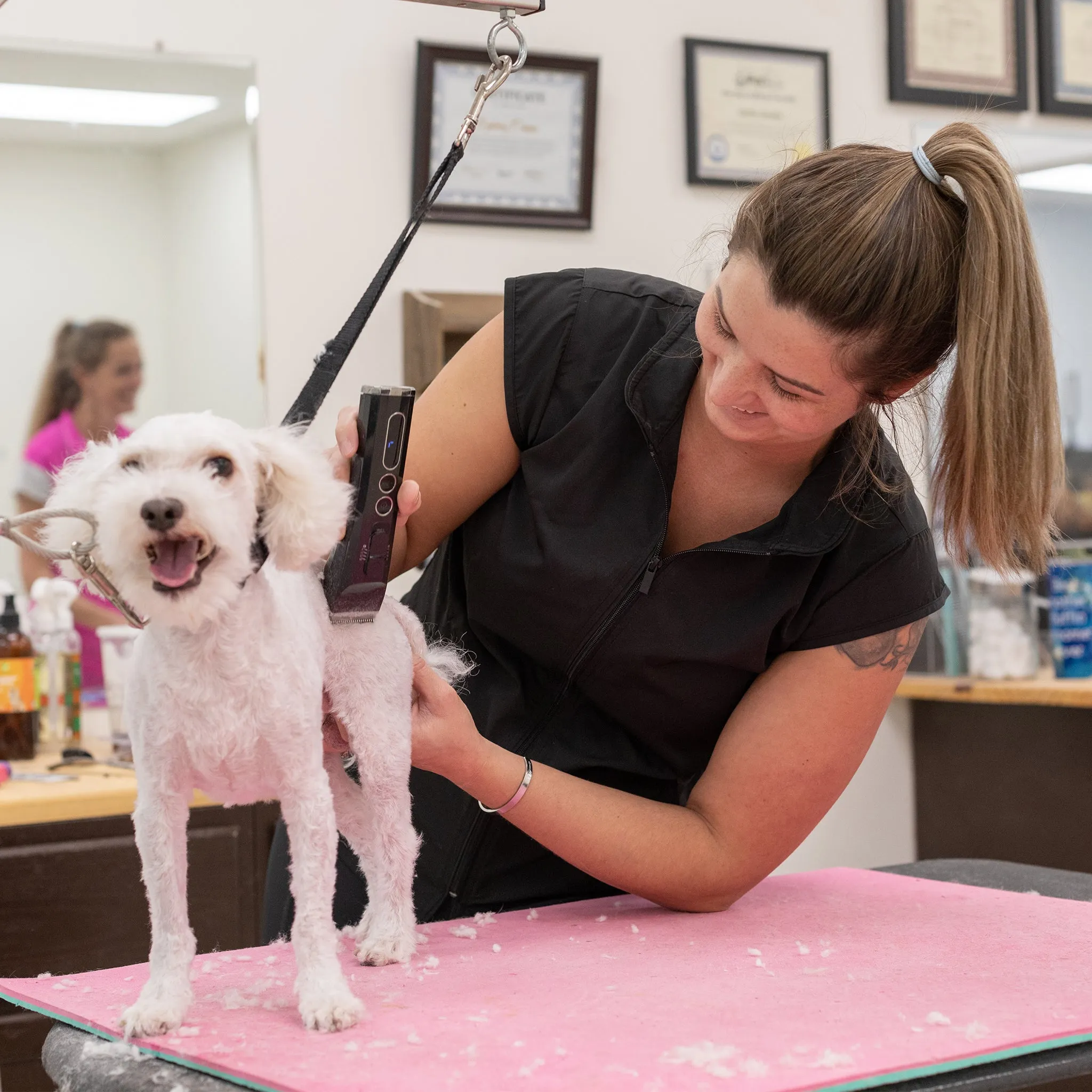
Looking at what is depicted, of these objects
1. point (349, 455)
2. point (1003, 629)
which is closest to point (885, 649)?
point (349, 455)

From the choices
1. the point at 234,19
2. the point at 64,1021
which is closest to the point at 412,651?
the point at 64,1021

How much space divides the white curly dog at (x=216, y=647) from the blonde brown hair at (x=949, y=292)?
45cm

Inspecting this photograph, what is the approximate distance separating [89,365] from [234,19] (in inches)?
24.8

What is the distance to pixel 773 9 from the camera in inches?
99.7

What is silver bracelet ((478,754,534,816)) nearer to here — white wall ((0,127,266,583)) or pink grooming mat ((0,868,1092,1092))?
pink grooming mat ((0,868,1092,1092))

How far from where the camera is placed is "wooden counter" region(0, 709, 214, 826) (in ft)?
5.40

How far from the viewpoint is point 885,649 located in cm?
116

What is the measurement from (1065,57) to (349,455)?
2.50m

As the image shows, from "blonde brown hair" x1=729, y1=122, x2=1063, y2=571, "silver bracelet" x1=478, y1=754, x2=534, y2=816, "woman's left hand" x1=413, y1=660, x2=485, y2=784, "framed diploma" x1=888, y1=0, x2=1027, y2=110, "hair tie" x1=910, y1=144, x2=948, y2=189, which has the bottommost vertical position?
"silver bracelet" x1=478, y1=754, x2=534, y2=816

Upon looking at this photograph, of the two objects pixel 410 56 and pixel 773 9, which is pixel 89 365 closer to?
pixel 410 56

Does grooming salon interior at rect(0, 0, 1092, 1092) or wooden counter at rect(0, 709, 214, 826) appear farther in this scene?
wooden counter at rect(0, 709, 214, 826)

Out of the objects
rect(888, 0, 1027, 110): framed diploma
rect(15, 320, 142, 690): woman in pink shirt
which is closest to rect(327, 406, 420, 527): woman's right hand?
rect(15, 320, 142, 690): woman in pink shirt

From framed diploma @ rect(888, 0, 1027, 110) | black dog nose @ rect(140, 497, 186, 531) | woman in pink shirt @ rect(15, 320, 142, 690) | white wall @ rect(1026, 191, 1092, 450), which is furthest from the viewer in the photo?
white wall @ rect(1026, 191, 1092, 450)

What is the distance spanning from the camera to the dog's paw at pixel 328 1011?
2.59ft
